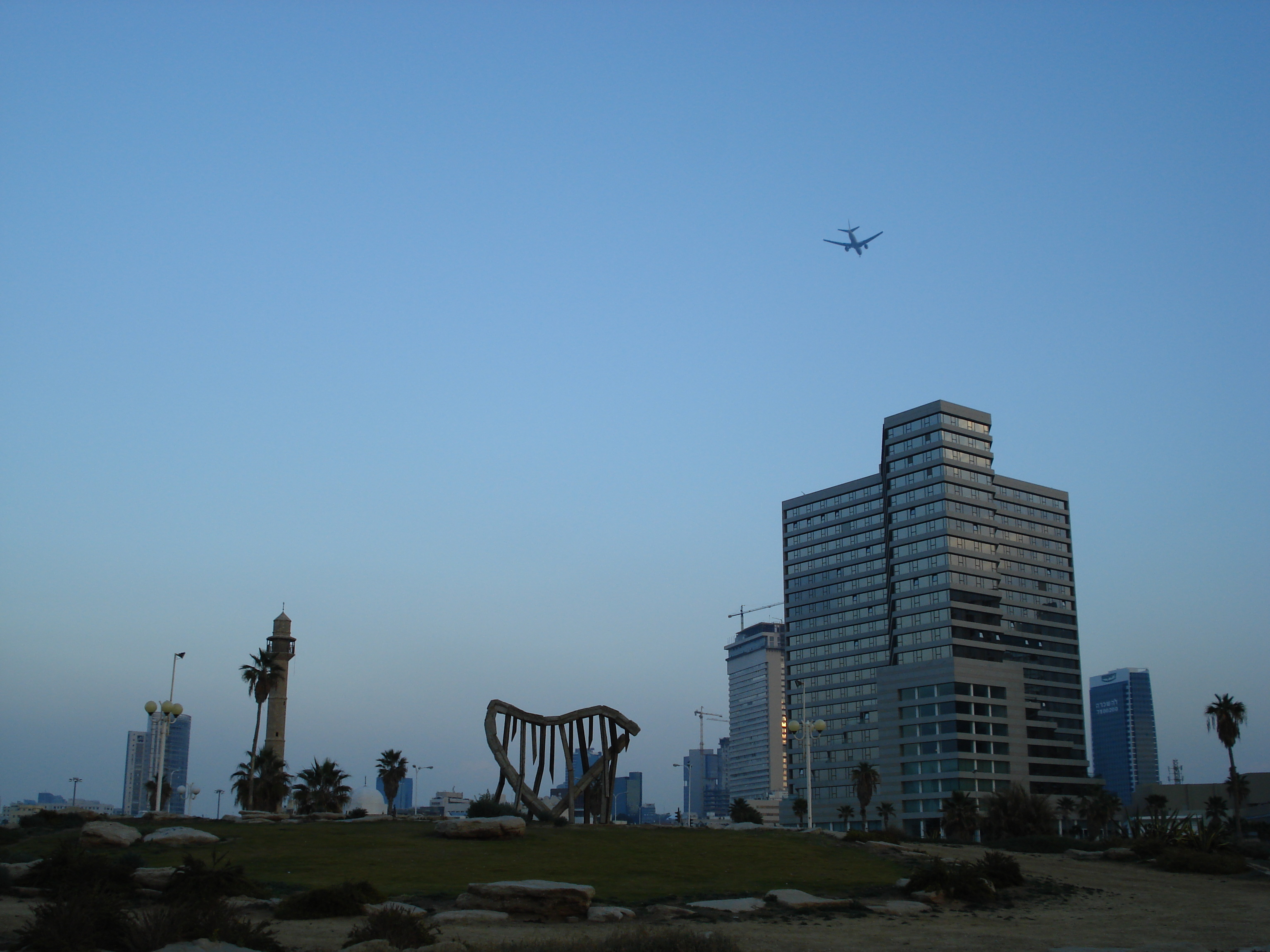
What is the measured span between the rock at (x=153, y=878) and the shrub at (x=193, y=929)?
620cm

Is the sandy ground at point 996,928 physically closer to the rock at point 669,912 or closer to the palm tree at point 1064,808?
the rock at point 669,912

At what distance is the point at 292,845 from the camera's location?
Result: 33906 millimetres

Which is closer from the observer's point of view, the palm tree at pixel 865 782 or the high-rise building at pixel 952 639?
the palm tree at pixel 865 782

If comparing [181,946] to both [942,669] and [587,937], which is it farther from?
[942,669]

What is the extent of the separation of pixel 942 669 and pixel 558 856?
461ft

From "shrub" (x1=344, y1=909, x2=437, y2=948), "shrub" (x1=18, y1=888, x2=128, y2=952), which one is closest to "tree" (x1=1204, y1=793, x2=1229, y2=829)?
"shrub" (x1=344, y1=909, x2=437, y2=948)

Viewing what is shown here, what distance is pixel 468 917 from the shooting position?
2219cm

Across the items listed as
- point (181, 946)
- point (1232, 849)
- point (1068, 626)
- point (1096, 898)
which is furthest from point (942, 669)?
point (181, 946)

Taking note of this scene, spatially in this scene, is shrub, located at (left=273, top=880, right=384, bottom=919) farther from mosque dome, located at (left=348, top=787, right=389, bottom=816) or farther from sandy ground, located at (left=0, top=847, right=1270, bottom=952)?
mosque dome, located at (left=348, top=787, right=389, bottom=816)

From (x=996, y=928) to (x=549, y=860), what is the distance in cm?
1382

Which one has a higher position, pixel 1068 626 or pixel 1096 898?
pixel 1068 626

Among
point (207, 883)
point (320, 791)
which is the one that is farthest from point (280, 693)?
point (207, 883)

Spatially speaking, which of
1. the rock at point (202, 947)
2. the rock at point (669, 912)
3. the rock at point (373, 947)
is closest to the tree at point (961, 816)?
the rock at point (669, 912)

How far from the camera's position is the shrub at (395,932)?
17.9 metres
